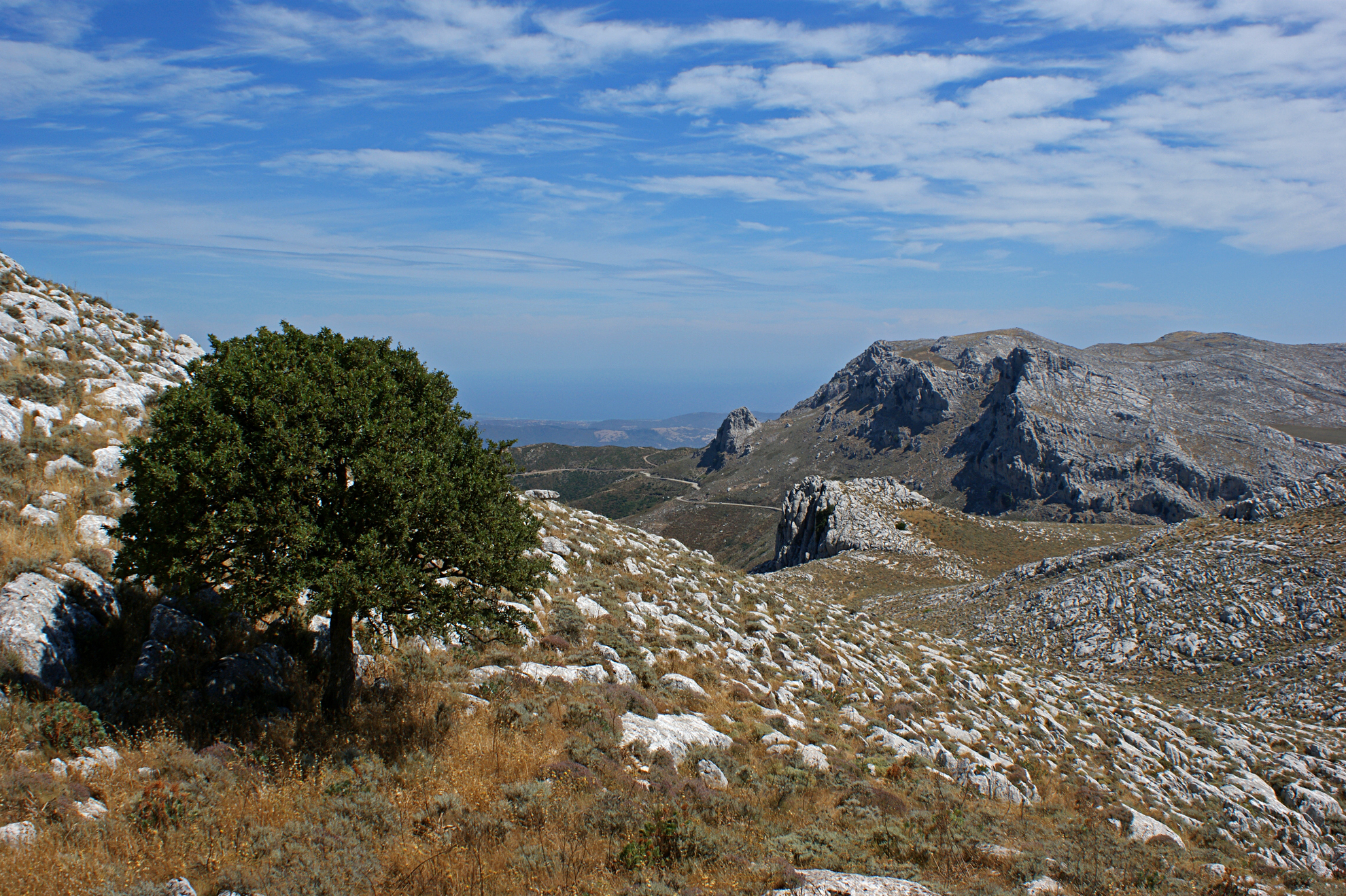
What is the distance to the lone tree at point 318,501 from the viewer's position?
9.41 m

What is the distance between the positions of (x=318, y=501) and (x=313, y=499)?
24cm

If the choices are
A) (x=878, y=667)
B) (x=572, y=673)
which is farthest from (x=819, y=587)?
(x=572, y=673)

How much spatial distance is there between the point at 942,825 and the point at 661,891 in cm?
653

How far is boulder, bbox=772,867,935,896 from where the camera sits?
8180mm

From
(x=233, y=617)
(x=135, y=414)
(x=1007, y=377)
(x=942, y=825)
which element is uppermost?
(x=1007, y=377)

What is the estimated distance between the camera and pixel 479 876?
8.05 m

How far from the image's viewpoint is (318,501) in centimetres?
1051

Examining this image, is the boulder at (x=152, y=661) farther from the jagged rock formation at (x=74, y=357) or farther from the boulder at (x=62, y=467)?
the jagged rock formation at (x=74, y=357)

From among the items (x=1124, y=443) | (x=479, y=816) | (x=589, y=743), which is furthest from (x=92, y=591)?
(x=1124, y=443)

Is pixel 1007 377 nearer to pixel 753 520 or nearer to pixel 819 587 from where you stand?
pixel 753 520

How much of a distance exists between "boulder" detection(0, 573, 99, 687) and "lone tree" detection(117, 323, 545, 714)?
4.68 ft

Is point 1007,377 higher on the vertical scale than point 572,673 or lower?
higher

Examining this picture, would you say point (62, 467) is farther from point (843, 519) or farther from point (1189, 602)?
point (843, 519)

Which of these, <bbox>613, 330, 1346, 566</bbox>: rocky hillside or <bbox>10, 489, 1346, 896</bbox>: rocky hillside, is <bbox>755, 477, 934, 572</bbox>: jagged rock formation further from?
<bbox>10, 489, 1346, 896</bbox>: rocky hillside
